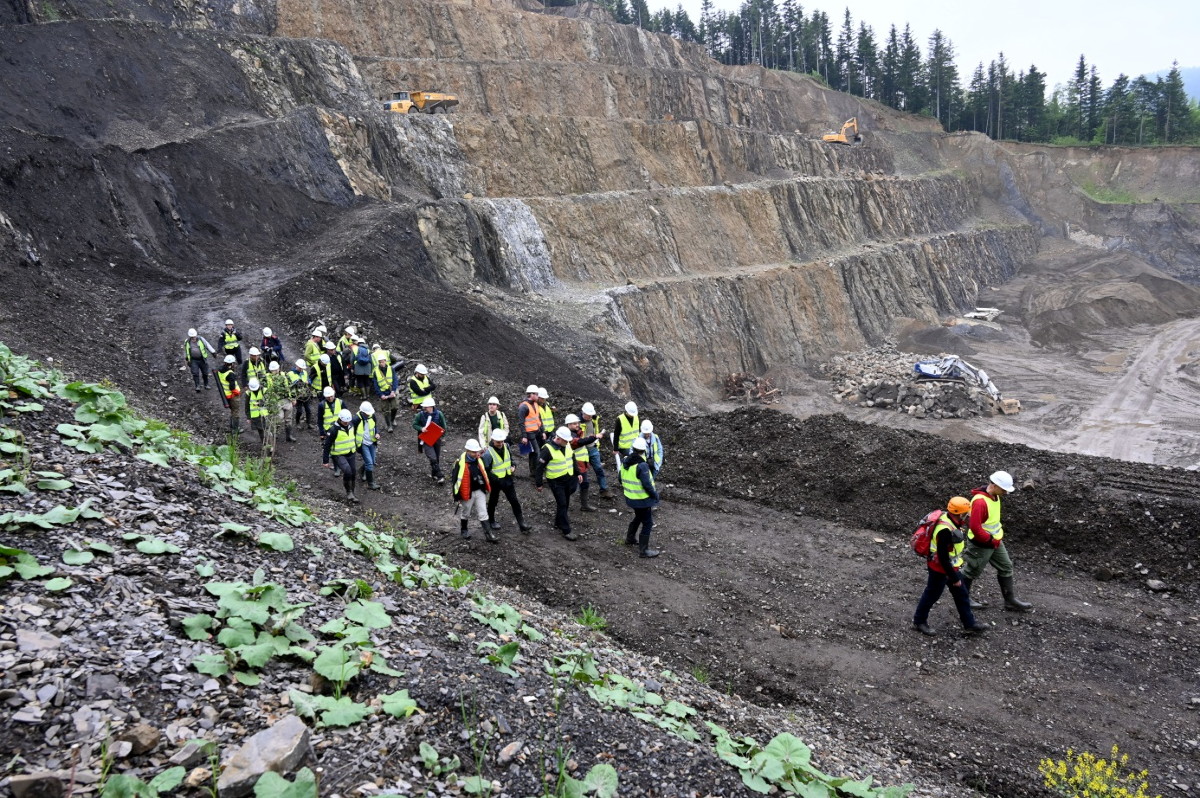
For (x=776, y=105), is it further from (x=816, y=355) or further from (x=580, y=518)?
(x=580, y=518)

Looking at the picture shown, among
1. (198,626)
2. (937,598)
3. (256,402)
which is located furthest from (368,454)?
(937,598)

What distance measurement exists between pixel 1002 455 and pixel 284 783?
1222 centimetres

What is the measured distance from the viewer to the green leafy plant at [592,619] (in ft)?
27.6

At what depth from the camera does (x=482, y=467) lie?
10.7 meters

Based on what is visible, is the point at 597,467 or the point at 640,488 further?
the point at 597,467

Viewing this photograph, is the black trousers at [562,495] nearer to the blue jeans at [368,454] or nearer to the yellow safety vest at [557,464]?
the yellow safety vest at [557,464]

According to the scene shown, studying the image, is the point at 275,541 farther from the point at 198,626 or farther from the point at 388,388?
the point at 388,388

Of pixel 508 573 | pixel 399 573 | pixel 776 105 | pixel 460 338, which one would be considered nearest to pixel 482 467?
pixel 508 573

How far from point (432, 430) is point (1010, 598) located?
8.76 meters

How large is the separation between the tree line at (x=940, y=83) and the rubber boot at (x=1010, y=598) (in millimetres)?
84015

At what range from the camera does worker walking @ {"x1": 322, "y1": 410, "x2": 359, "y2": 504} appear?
12.1m

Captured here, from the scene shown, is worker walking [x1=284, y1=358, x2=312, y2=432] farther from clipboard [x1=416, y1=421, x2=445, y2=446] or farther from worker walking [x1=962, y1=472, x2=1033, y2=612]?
worker walking [x1=962, y1=472, x2=1033, y2=612]

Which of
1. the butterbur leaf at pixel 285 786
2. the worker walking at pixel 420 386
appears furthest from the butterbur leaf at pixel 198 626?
the worker walking at pixel 420 386

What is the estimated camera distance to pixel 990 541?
8.86m
